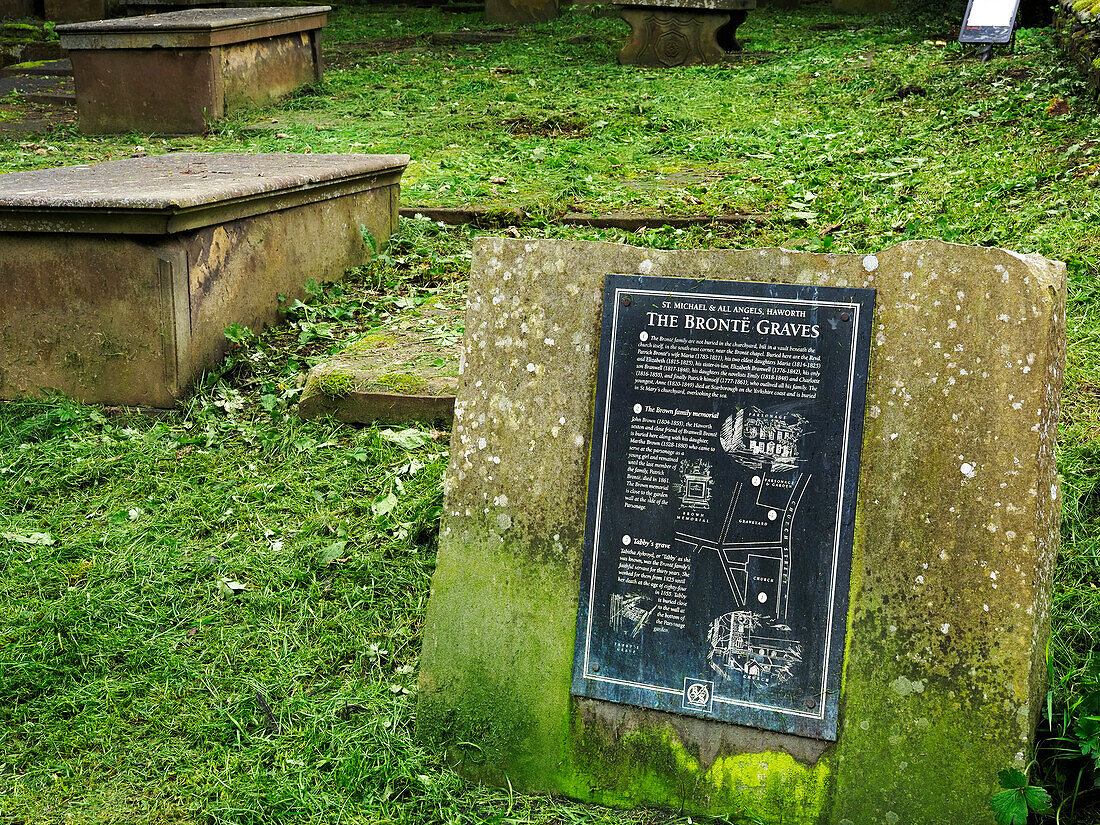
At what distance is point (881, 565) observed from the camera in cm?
231

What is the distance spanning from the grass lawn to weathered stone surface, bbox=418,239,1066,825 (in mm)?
184

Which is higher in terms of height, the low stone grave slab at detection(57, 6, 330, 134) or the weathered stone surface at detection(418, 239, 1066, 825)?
the low stone grave slab at detection(57, 6, 330, 134)

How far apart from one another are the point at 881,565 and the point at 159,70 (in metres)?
8.39

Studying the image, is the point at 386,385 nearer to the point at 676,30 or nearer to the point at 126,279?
the point at 126,279

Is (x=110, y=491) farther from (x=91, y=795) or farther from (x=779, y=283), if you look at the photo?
(x=779, y=283)

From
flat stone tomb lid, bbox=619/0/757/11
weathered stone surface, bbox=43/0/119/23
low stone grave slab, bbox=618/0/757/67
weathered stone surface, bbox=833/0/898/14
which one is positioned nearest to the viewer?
flat stone tomb lid, bbox=619/0/757/11

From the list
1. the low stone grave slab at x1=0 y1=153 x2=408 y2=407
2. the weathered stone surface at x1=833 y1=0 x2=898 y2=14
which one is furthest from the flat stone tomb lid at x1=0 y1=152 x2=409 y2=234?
the weathered stone surface at x1=833 y1=0 x2=898 y2=14

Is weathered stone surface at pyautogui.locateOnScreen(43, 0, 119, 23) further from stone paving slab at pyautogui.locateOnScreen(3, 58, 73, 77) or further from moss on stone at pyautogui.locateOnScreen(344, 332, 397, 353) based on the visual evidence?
moss on stone at pyautogui.locateOnScreen(344, 332, 397, 353)

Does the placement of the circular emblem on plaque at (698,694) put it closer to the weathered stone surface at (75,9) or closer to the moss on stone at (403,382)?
the moss on stone at (403,382)

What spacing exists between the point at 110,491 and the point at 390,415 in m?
1.06

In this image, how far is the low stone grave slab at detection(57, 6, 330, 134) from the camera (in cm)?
862

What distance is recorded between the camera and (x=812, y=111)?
8.49 m

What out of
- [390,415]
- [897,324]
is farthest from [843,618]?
[390,415]

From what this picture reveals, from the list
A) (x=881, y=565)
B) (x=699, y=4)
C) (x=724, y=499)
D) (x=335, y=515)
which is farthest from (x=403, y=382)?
(x=699, y=4)
